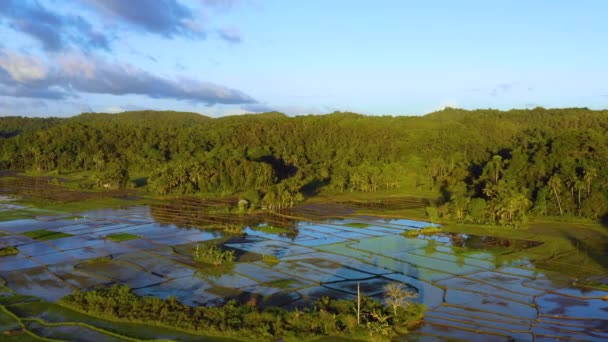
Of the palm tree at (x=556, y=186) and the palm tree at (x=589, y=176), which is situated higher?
the palm tree at (x=589, y=176)

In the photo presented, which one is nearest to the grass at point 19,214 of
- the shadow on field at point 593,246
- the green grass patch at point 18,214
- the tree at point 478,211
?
the green grass patch at point 18,214

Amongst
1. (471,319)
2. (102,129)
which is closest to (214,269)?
(471,319)

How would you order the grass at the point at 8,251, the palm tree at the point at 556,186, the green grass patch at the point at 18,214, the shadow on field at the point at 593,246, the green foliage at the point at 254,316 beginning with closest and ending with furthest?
the green foliage at the point at 254,316 < the shadow on field at the point at 593,246 < the grass at the point at 8,251 < the green grass patch at the point at 18,214 < the palm tree at the point at 556,186

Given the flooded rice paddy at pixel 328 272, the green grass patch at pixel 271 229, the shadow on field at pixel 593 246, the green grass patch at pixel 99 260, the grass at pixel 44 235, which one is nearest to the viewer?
the flooded rice paddy at pixel 328 272

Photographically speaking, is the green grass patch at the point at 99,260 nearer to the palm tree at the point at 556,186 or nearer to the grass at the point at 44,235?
the grass at the point at 44,235

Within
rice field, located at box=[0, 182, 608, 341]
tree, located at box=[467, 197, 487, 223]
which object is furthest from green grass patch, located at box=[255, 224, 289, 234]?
tree, located at box=[467, 197, 487, 223]

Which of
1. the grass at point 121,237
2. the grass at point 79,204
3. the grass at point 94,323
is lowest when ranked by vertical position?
the grass at point 94,323

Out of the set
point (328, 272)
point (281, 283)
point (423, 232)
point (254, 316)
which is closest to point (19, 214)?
point (281, 283)
